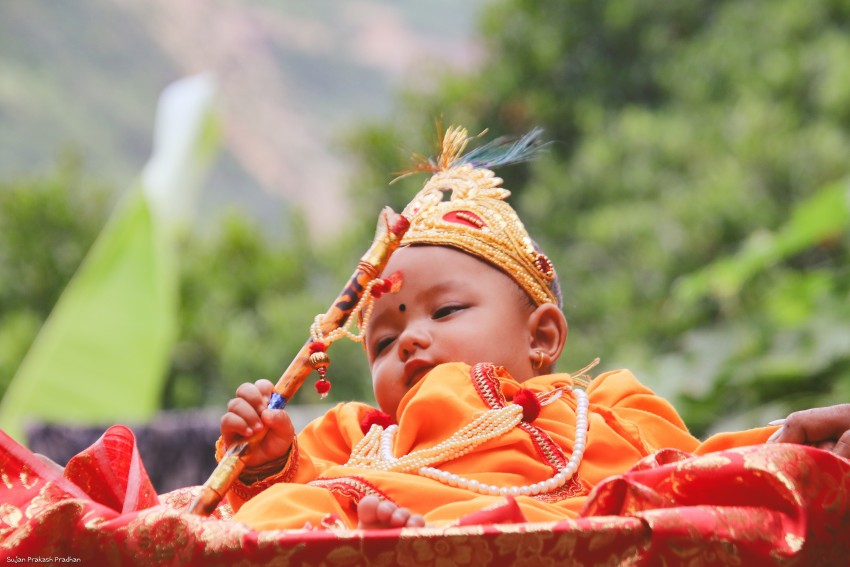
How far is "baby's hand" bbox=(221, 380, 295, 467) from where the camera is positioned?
1854mm

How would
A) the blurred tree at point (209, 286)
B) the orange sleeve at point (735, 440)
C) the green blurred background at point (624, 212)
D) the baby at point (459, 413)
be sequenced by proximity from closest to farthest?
1. the baby at point (459, 413)
2. the orange sleeve at point (735, 440)
3. the green blurred background at point (624, 212)
4. the blurred tree at point (209, 286)

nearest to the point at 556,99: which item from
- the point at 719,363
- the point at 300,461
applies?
the point at 719,363

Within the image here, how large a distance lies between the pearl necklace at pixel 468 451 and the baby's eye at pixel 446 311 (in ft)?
0.92

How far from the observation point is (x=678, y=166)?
24.2 ft

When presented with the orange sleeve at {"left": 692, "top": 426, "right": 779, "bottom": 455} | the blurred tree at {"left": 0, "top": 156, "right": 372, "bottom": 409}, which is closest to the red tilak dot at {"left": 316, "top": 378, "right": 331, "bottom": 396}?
the orange sleeve at {"left": 692, "top": 426, "right": 779, "bottom": 455}

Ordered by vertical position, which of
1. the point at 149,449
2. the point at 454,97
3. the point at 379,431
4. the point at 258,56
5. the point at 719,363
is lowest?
the point at 379,431

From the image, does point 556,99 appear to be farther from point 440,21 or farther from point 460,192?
point 440,21

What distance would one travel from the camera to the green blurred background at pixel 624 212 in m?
5.09

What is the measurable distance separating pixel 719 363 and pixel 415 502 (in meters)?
3.70

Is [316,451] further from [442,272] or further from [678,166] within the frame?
[678,166]

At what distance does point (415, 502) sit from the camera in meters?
1.83

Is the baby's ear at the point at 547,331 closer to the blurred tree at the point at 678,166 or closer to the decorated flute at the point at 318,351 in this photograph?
the decorated flute at the point at 318,351

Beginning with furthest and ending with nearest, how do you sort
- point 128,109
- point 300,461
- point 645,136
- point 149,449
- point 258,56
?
point 258,56
point 128,109
point 645,136
point 149,449
point 300,461

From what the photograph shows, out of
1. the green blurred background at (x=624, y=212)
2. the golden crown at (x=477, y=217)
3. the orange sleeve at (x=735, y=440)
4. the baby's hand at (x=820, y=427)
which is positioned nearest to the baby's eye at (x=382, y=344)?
the golden crown at (x=477, y=217)
